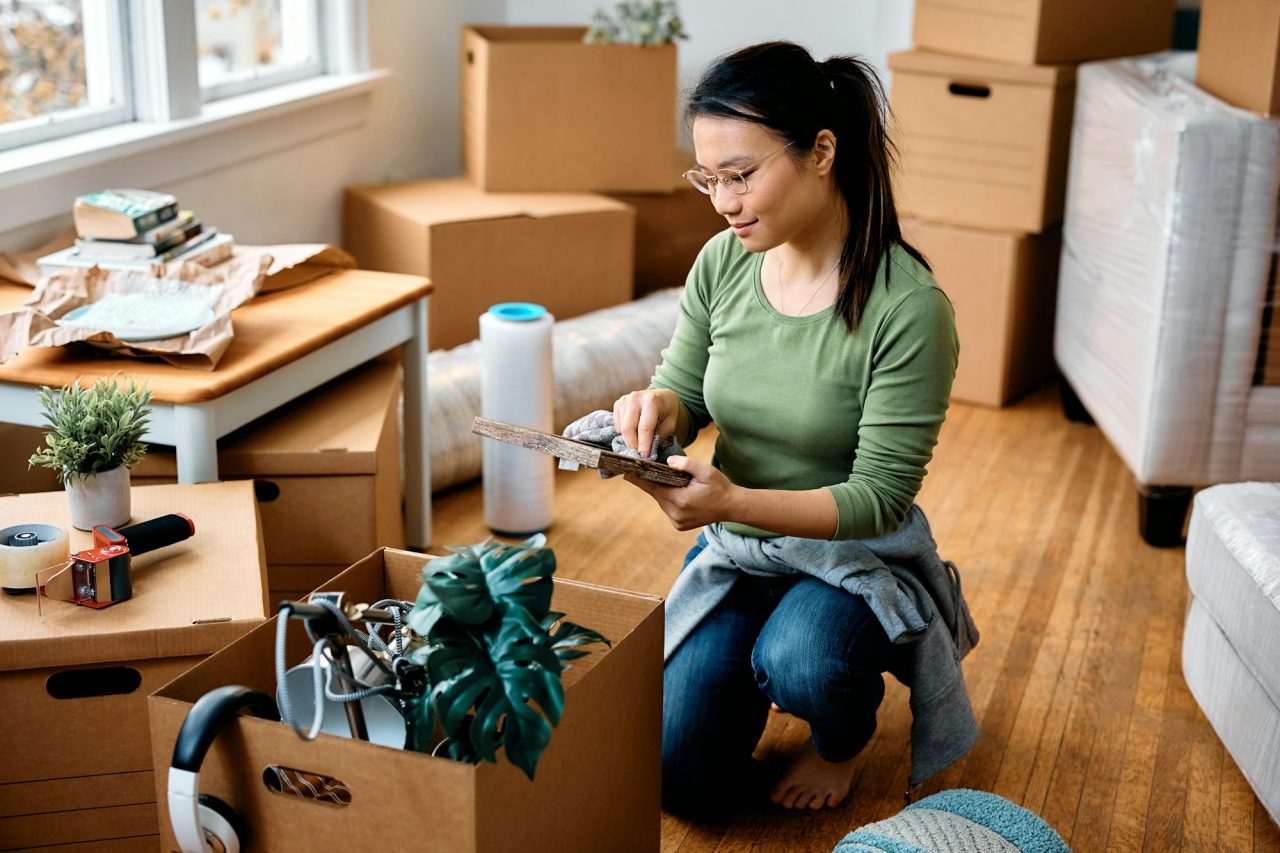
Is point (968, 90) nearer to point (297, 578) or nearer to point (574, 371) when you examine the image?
point (574, 371)

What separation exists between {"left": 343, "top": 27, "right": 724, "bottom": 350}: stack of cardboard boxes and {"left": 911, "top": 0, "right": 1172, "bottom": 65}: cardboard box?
63cm

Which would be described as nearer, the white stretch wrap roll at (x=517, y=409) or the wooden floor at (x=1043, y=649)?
the wooden floor at (x=1043, y=649)

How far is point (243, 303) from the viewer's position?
2.00m

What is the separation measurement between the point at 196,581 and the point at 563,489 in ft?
4.30

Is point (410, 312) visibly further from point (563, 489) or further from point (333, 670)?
point (333, 670)

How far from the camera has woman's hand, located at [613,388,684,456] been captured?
1.47 metres

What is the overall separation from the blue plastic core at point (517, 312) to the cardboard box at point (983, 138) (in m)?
1.01

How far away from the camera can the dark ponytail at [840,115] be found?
1.37m

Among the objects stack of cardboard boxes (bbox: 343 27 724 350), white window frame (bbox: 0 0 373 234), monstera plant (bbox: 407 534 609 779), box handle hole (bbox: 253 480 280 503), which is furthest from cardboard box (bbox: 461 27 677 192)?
monstera plant (bbox: 407 534 609 779)

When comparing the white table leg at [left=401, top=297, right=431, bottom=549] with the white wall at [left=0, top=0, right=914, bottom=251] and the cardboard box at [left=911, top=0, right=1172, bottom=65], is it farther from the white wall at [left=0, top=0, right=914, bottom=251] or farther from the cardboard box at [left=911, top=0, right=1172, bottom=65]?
the cardboard box at [left=911, top=0, right=1172, bottom=65]

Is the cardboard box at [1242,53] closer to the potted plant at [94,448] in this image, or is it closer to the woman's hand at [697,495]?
the woman's hand at [697,495]

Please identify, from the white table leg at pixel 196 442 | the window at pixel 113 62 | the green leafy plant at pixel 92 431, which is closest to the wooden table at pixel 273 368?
the white table leg at pixel 196 442

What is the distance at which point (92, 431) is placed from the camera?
151cm

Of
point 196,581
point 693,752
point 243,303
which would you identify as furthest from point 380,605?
point 243,303
